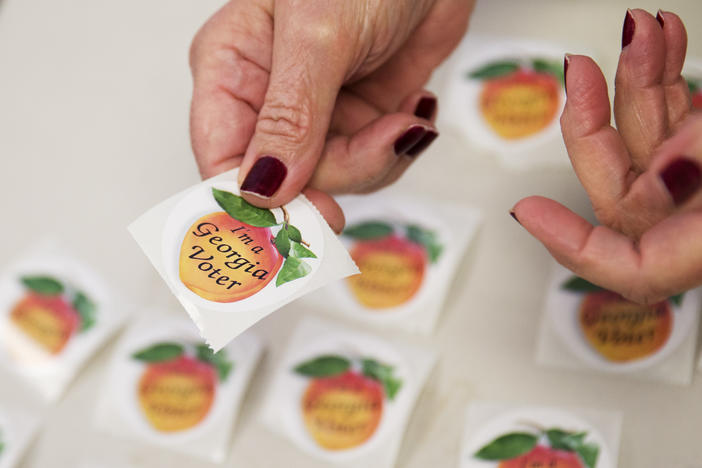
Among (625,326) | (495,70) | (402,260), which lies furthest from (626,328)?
(495,70)

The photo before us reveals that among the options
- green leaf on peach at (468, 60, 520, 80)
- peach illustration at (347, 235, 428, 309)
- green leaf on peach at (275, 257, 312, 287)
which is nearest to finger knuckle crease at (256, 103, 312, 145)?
green leaf on peach at (275, 257, 312, 287)

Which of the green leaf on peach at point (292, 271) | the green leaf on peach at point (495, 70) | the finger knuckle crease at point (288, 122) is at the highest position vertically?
the green leaf on peach at point (495, 70)

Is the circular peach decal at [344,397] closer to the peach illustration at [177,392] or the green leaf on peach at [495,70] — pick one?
the peach illustration at [177,392]

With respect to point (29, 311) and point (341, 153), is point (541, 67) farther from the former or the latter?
point (29, 311)

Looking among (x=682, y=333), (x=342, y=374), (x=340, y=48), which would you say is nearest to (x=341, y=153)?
(x=340, y=48)

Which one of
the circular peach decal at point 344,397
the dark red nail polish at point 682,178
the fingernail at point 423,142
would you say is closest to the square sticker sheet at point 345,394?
the circular peach decal at point 344,397

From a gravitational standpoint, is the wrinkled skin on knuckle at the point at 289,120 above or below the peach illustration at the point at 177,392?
above
